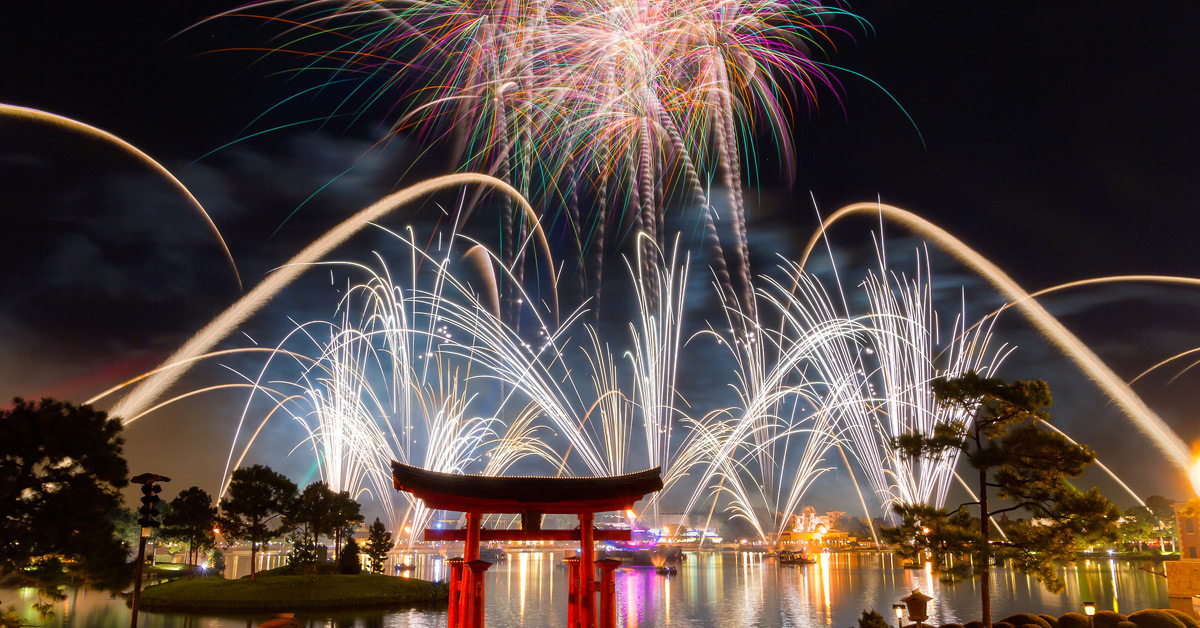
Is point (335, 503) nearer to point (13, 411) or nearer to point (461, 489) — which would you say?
point (13, 411)

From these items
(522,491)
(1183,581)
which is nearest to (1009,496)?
(1183,581)

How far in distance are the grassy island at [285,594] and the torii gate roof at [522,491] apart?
109 feet

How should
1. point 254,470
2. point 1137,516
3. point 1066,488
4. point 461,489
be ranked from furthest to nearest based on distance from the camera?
point 1137,516, point 254,470, point 1066,488, point 461,489

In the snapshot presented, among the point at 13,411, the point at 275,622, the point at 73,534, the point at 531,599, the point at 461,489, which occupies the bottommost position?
the point at 531,599

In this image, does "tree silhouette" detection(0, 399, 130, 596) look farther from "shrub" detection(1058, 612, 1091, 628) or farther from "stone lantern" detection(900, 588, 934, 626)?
"shrub" detection(1058, 612, 1091, 628)

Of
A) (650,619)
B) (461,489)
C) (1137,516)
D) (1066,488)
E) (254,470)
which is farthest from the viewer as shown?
(1137,516)

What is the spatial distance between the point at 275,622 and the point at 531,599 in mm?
43157

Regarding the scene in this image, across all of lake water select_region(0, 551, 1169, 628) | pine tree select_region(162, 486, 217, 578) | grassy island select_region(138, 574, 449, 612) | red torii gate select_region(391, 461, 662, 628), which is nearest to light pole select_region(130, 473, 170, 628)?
red torii gate select_region(391, 461, 662, 628)

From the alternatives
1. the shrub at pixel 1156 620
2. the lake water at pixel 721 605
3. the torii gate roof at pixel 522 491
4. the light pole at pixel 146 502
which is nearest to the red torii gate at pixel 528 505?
the torii gate roof at pixel 522 491

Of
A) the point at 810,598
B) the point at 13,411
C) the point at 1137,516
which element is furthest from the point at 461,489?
the point at 1137,516

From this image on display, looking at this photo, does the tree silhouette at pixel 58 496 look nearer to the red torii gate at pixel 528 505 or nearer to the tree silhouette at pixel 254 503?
the red torii gate at pixel 528 505

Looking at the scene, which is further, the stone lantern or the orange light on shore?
the orange light on shore

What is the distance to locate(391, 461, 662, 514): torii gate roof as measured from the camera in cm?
2323

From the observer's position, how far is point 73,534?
1019 inches
